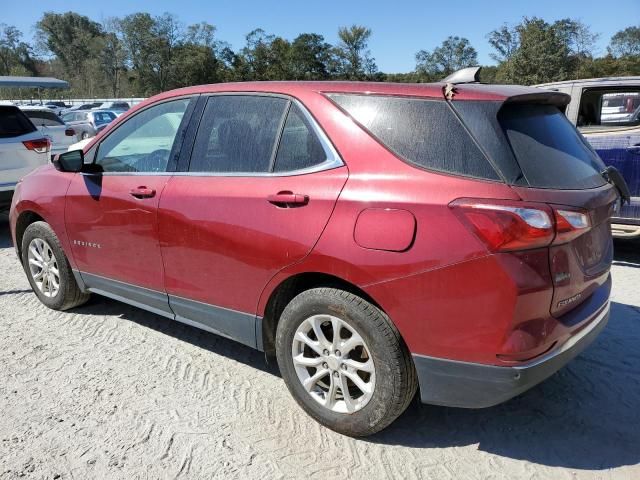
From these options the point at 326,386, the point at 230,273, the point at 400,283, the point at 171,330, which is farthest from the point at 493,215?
the point at 171,330

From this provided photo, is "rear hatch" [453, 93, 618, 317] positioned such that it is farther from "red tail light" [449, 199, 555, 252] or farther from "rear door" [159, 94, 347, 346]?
"rear door" [159, 94, 347, 346]

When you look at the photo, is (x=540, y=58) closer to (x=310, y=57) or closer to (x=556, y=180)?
(x=310, y=57)

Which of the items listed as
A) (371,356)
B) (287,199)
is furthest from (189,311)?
(371,356)

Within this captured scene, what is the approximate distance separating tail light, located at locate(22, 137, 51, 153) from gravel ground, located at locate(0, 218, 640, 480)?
162 inches

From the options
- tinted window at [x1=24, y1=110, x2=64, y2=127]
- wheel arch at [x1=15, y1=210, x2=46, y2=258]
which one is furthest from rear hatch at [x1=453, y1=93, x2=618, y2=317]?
tinted window at [x1=24, y1=110, x2=64, y2=127]

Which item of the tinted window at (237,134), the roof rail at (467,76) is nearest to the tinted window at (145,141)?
the tinted window at (237,134)

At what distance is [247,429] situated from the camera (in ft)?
9.06

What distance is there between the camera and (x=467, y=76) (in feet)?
9.65

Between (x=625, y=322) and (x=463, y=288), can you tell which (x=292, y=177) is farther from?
(x=625, y=322)

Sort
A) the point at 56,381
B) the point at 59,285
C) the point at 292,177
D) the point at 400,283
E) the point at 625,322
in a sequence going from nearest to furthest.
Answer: the point at 400,283, the point at 292,177, the point at 56,381, the point at 625,322, the point at 59,285

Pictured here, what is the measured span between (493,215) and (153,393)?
2.19m

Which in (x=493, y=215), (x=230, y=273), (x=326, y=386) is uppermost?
(x=493, y=215)

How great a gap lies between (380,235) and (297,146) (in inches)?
29.5

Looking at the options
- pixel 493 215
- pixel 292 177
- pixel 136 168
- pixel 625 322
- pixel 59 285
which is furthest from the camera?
pixel 59 285
